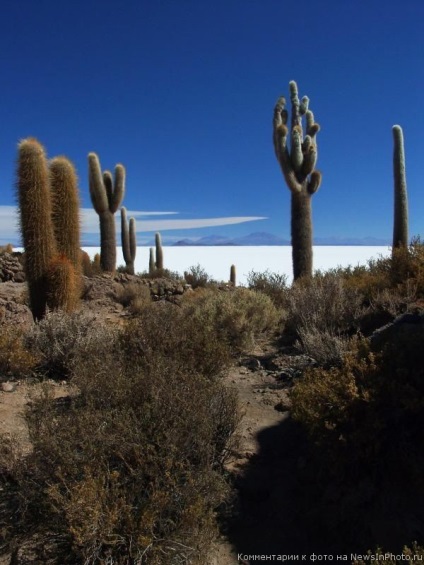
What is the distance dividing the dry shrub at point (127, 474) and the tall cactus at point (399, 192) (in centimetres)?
1181

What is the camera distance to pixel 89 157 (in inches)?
685

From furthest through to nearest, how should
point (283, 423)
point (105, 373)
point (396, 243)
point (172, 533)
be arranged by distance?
point (396, 243) → point (283, 423) → point (105, 373) → point (172, 533)

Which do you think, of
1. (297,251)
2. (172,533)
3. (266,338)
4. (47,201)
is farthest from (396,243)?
(172,533)

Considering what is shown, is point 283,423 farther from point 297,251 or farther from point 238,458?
point 297,251

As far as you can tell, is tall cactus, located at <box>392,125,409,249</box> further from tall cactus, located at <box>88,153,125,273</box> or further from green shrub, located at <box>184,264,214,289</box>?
tall cactus, located at <box>88,153,125,273</box>

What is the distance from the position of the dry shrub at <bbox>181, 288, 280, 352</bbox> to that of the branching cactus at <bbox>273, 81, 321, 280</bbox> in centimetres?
579

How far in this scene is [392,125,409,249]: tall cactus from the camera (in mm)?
13773

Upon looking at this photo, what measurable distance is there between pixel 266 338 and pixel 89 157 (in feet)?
41.0

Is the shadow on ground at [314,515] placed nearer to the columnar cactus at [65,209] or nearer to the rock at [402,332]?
the rock at [402,332]

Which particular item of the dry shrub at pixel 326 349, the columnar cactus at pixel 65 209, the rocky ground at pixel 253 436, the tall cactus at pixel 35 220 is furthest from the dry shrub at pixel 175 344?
the columnar cactus at pixel 65 209

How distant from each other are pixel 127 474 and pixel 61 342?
10.4ft

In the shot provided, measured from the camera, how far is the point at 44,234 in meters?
8.10

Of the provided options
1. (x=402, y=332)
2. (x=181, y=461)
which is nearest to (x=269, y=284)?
(x=402, y=332)

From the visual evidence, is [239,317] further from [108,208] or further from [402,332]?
[108,208]
